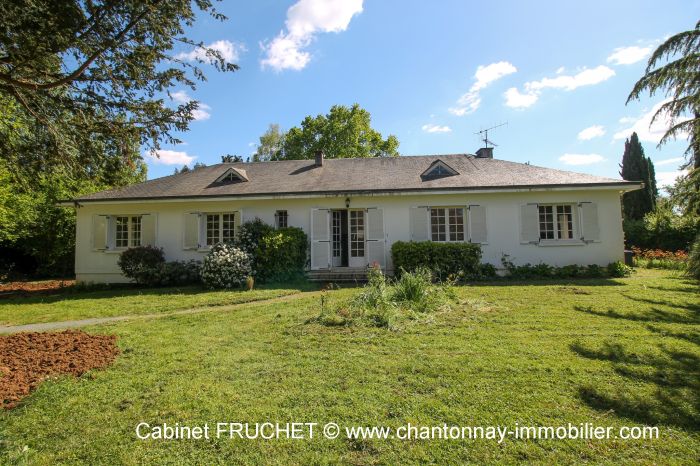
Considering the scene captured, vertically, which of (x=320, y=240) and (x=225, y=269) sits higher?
(x=320, y=240)

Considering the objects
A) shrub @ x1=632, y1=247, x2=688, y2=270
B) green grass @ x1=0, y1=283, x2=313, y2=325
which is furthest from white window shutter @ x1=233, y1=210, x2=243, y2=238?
shrub @ x1=632, y1=247, x2=688, y2=270

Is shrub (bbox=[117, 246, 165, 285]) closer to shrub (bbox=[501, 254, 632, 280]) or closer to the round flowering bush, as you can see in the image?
the round flowering bush

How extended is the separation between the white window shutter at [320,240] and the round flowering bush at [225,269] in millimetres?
2366

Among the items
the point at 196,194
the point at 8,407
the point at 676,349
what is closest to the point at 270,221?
the point at 196,194

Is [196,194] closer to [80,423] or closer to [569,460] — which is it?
[80,423]

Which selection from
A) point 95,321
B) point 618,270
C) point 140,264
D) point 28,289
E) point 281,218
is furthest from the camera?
point 281,218

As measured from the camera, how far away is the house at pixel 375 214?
1138cm

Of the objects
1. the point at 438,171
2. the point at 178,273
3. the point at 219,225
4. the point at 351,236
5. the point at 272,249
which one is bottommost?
the point at 178,273

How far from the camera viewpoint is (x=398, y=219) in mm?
11906

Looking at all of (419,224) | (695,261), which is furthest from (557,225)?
(419,224)

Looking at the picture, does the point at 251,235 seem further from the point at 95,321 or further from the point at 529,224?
the point at 529,224

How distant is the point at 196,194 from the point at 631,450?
12.6 meters

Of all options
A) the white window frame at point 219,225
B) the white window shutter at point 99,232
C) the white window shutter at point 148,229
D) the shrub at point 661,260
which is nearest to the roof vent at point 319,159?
the white window frame at point 219,225

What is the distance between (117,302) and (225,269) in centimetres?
281
